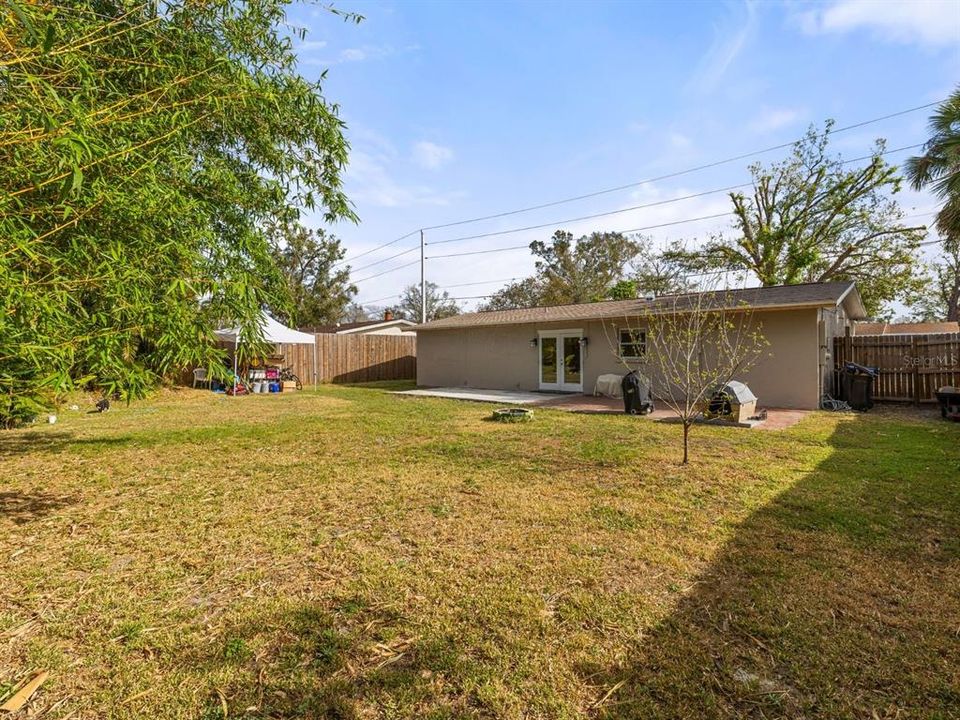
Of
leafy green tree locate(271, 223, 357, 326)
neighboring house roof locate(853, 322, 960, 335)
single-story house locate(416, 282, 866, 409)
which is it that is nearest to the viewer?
single-story house locate(416, 282, 866, 409)

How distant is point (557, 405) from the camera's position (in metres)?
11.7

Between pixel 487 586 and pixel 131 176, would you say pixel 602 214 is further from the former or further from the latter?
pixel 487 586

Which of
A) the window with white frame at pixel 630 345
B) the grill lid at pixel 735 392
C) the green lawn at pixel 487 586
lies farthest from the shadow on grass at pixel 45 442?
the window with white frame at pixel 630 345

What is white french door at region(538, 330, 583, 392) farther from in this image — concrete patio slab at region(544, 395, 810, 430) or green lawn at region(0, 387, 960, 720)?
green lawn at region(0, 387, 960, 720)

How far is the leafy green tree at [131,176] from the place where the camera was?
248 cm

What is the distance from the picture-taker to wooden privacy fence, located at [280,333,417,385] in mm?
19141

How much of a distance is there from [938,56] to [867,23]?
107 inches

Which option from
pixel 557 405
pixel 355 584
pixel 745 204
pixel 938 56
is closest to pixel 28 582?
pixel 355 584

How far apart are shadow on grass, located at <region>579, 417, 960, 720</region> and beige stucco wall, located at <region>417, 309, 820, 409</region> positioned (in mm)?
7195

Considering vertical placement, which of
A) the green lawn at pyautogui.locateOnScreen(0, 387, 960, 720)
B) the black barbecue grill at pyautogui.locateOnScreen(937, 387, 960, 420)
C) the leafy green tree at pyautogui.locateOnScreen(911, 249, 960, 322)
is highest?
the leafy green tree at pyautogui.locateOnScreen(911, 249, 960, 322)

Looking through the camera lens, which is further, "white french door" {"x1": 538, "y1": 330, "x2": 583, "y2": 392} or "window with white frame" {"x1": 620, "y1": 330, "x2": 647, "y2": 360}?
"white french door" {"x1": 538, "y1": 330, "x2": 583, "y2": 392}

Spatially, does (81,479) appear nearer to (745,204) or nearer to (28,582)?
(28,582)

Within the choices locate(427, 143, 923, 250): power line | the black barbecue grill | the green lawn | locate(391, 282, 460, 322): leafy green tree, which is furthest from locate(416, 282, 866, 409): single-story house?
locate(391, 282, 460, 322): leafy green tree

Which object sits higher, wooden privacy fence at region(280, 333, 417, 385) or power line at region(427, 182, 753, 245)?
power line at region(427, 182, 753, 245)
